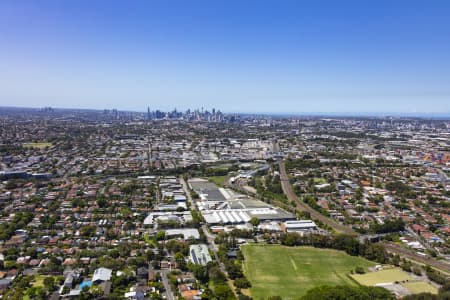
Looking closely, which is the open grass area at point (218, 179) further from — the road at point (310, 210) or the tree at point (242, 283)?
the tree at point (242, 283)

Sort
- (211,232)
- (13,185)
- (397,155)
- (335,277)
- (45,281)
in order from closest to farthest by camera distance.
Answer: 1. (45,281)
2. (335,277)
3. (211,232)
4. (13,185)
5. (397,155)

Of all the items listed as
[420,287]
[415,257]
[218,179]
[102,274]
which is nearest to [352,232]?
[415,257]

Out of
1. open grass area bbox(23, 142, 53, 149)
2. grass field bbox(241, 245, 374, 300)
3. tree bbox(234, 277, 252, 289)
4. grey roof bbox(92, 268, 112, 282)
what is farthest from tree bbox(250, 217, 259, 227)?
open grass area bbox(23, 142, 53, 149)

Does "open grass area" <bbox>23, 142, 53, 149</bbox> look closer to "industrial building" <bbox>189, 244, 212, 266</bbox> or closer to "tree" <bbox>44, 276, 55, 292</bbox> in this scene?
"tree" <bbox>44, 276, 55, 292</bbox>

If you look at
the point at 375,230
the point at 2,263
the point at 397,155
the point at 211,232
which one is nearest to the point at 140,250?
the point at 211,232

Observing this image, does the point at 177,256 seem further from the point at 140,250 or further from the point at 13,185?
the point at 13,185
